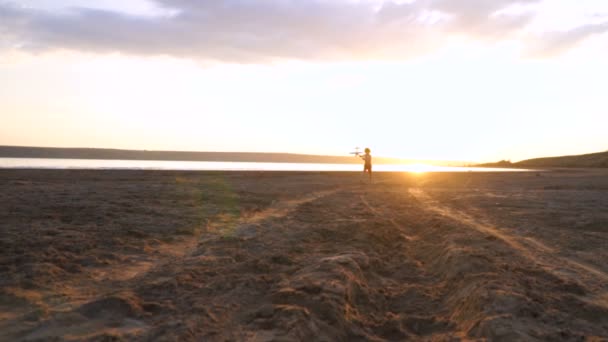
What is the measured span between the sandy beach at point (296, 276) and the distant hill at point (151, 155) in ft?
309

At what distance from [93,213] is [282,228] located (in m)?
4.69

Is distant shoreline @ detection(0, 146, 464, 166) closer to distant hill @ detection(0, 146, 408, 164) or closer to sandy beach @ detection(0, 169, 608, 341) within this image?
distant hill @ detection(0, 146, 408, 164)

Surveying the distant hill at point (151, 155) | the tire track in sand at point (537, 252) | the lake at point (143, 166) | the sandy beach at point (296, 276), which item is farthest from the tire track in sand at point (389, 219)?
the distant hill at point (151, 155)

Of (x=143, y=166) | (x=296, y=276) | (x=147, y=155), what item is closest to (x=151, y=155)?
(x=147, y=155)

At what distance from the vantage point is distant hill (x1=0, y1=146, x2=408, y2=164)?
109m

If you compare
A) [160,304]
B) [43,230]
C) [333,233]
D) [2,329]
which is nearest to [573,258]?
[333,233]

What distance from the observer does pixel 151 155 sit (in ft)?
428

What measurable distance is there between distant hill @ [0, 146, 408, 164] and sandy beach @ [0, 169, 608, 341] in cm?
9424

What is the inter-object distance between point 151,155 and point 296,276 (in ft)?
435

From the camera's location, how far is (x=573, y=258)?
7.21 metres

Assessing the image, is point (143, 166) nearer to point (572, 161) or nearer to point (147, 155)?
point (572, 161)

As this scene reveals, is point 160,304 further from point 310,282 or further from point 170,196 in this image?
point 170,196

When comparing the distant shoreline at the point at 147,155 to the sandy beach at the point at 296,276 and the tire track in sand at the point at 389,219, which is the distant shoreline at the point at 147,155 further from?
the sandy beach at the point at 296,276

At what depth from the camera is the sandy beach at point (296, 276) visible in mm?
4445
